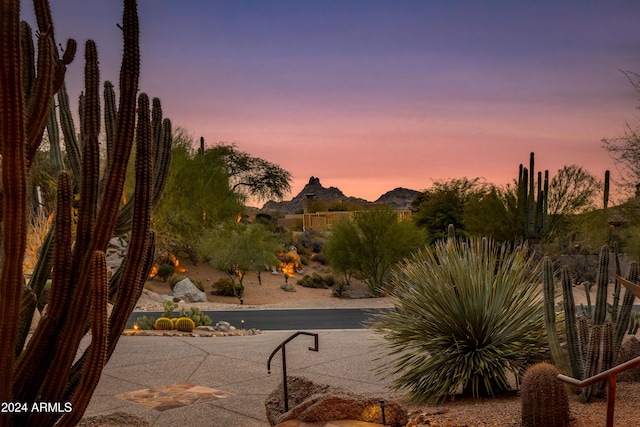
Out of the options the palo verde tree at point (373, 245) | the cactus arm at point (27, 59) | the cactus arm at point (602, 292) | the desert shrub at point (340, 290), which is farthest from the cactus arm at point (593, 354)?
the desert shrub at point (340, 290)

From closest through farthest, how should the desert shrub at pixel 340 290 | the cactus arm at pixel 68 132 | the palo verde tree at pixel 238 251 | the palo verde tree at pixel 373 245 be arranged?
the cactus arm at pixel 68 132 < the palo verde tree at pixel 373 245 < the desert shrub at pixel 340 290 < the palo verde tree at pixel 238 251

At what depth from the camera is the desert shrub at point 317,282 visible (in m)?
39.2

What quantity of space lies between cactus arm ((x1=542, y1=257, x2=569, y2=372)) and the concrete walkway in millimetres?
2113

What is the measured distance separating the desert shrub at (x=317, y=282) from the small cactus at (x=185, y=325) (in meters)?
23.1

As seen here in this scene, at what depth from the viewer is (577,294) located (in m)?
31.0

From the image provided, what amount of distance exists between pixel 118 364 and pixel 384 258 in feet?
76.9

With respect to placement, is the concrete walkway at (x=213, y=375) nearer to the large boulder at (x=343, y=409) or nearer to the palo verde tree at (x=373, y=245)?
the large boulder at (x=343, y=409)

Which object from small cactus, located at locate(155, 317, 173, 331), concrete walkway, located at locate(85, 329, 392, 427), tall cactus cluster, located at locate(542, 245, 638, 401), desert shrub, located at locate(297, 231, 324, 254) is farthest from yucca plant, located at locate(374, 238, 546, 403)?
desert shrub, located at locate(297, 231, 324, 254)

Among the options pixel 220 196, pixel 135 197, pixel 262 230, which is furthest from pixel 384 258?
pixel 135 197

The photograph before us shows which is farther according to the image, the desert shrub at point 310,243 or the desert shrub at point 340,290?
the desert shrub at point 310,243

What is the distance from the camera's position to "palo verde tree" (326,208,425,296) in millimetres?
33031

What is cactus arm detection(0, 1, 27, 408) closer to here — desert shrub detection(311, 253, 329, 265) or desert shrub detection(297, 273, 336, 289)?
desert shrub detection(297, 273, 336, 289)

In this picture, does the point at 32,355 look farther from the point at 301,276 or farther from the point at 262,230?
the point at 301,276

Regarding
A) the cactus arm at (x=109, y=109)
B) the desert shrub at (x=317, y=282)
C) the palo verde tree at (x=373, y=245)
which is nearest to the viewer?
the cactus arm at (x=109, y=109)
